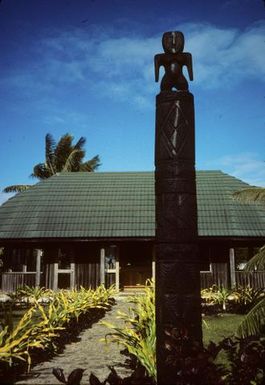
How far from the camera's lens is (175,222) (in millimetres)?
3949

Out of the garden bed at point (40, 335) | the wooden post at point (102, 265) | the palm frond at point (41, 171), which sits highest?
the palm frond at point (41, 171)

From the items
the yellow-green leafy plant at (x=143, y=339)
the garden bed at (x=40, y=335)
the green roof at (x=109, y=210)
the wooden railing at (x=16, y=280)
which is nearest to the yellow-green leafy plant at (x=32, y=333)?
the garden bed at (x=40, y=335)

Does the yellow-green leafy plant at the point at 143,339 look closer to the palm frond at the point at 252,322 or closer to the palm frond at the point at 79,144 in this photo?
the palm frond at the point at 252,322

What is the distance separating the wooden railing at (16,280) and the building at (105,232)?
4 centimetres

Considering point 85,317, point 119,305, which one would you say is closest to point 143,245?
point 119,305

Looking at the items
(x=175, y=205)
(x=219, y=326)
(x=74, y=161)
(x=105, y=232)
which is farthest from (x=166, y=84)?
(x=74, y=161)

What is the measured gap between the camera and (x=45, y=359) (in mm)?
6266

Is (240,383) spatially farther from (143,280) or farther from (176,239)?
(143,280)

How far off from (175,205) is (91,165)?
91.7 feet

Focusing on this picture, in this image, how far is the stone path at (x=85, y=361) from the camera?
534cm

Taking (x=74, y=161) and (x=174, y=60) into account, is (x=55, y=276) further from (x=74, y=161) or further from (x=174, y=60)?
(x=174, y=60)

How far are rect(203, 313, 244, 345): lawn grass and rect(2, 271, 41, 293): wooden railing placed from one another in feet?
30.5

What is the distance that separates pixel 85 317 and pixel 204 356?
751 cm

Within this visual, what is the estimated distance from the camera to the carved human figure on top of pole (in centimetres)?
430
